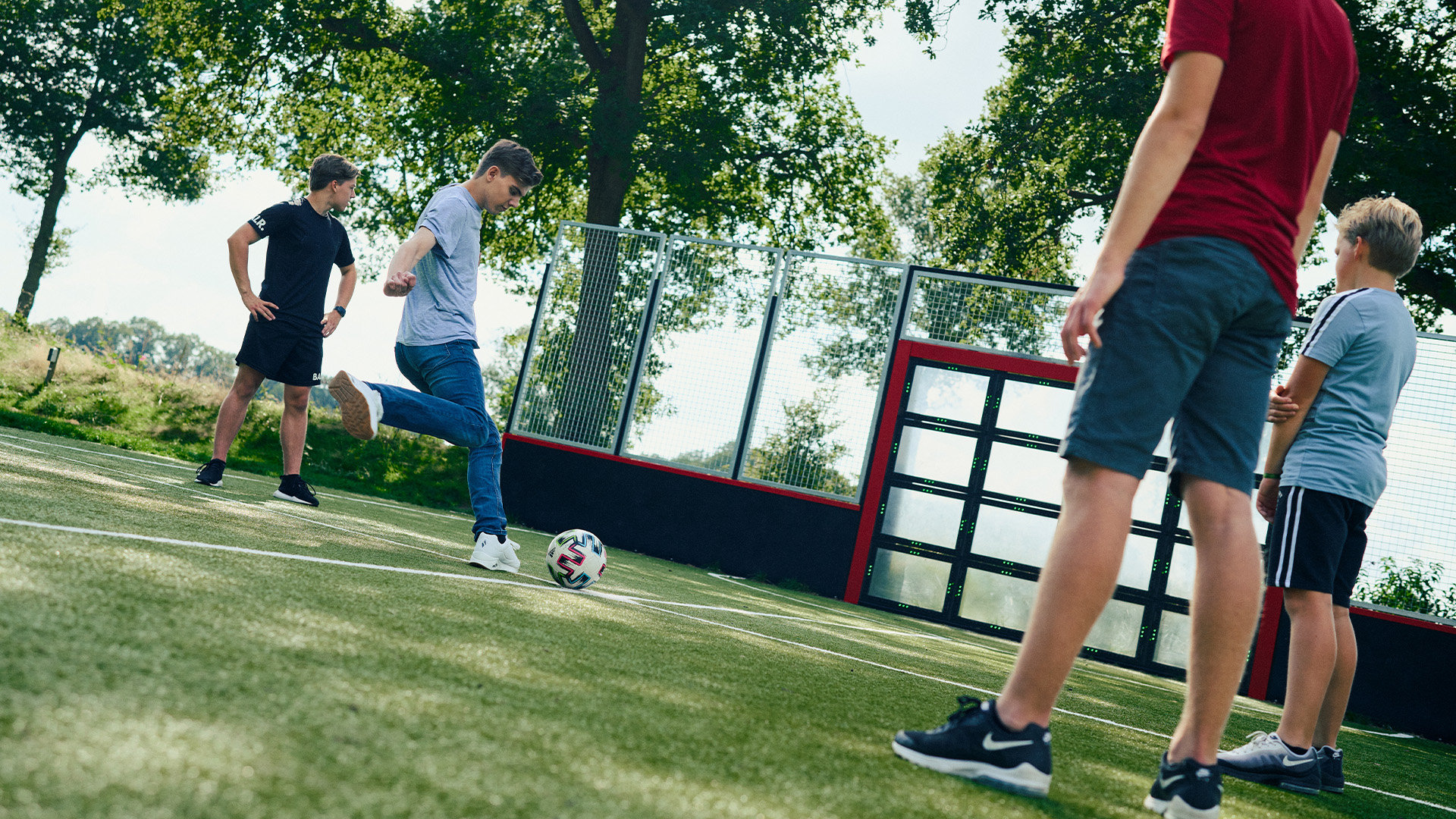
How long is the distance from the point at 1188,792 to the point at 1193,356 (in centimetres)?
84

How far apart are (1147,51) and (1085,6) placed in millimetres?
1336

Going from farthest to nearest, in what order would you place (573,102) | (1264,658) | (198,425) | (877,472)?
1. (573,102)
2. (198,425)
3. (877,472)
4. (1264,658)

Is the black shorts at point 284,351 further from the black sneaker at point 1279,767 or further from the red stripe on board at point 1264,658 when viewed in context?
the red stripe on board at point 1264,658

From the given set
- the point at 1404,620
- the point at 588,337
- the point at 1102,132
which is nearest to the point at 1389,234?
the point at 1404,620

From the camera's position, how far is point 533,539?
778 centimetres

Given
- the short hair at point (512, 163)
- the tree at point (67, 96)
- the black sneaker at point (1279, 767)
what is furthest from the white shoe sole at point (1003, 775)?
the tree at point (67, 96)

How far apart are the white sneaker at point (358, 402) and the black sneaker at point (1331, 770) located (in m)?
3.43

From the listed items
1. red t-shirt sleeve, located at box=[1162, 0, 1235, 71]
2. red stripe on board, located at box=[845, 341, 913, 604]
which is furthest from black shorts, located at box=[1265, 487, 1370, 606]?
red stripe on board, located at box=[845, 341, 913, 604]

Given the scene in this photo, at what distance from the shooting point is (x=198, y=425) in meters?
11.7

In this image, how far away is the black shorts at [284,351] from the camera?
17.2 feet

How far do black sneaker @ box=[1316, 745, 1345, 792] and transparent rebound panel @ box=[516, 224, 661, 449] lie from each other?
803 centimetres

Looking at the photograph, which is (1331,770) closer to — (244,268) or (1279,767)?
(1279,767)

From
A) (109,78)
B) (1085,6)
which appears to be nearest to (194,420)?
(1085,6)

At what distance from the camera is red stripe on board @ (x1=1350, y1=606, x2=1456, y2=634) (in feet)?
24.1
